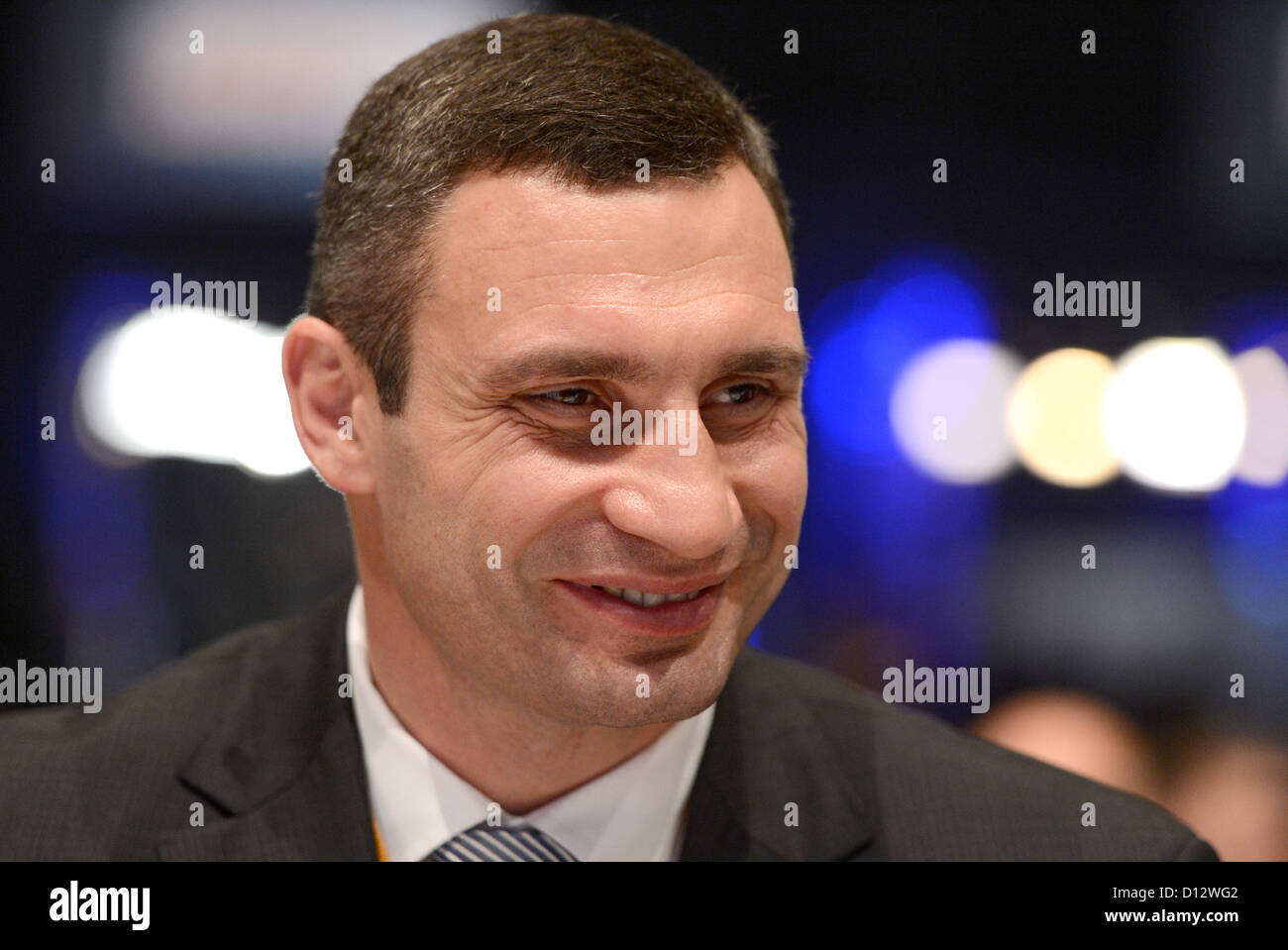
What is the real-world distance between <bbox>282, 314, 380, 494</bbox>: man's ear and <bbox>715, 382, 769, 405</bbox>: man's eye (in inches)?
24.2

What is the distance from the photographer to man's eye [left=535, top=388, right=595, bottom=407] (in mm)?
1790

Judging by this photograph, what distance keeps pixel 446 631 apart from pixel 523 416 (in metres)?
0.41

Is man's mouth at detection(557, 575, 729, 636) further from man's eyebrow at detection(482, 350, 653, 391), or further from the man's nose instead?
man's eyebrow at detection(482, 350, 653, 391)

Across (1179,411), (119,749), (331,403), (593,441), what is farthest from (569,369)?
Result: (1179,411)

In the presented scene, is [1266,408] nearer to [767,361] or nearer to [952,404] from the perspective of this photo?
[952,404]

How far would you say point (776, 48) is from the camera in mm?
2645

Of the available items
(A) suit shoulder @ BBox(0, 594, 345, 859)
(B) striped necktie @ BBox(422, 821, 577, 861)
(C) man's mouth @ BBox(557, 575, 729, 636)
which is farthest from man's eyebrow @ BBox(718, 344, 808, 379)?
(A) suit shoulder @ BBox(0, 594, 345, 859)

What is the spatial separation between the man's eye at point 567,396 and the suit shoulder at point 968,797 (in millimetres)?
826

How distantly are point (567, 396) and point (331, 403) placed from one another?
0.51 meters

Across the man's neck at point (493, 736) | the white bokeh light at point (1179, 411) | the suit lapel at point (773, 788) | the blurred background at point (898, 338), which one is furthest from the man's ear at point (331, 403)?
the white bokeh light at point (1179, 411)

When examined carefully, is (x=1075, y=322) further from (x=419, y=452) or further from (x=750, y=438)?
(x=419, y=452)

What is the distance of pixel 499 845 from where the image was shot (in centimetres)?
202
